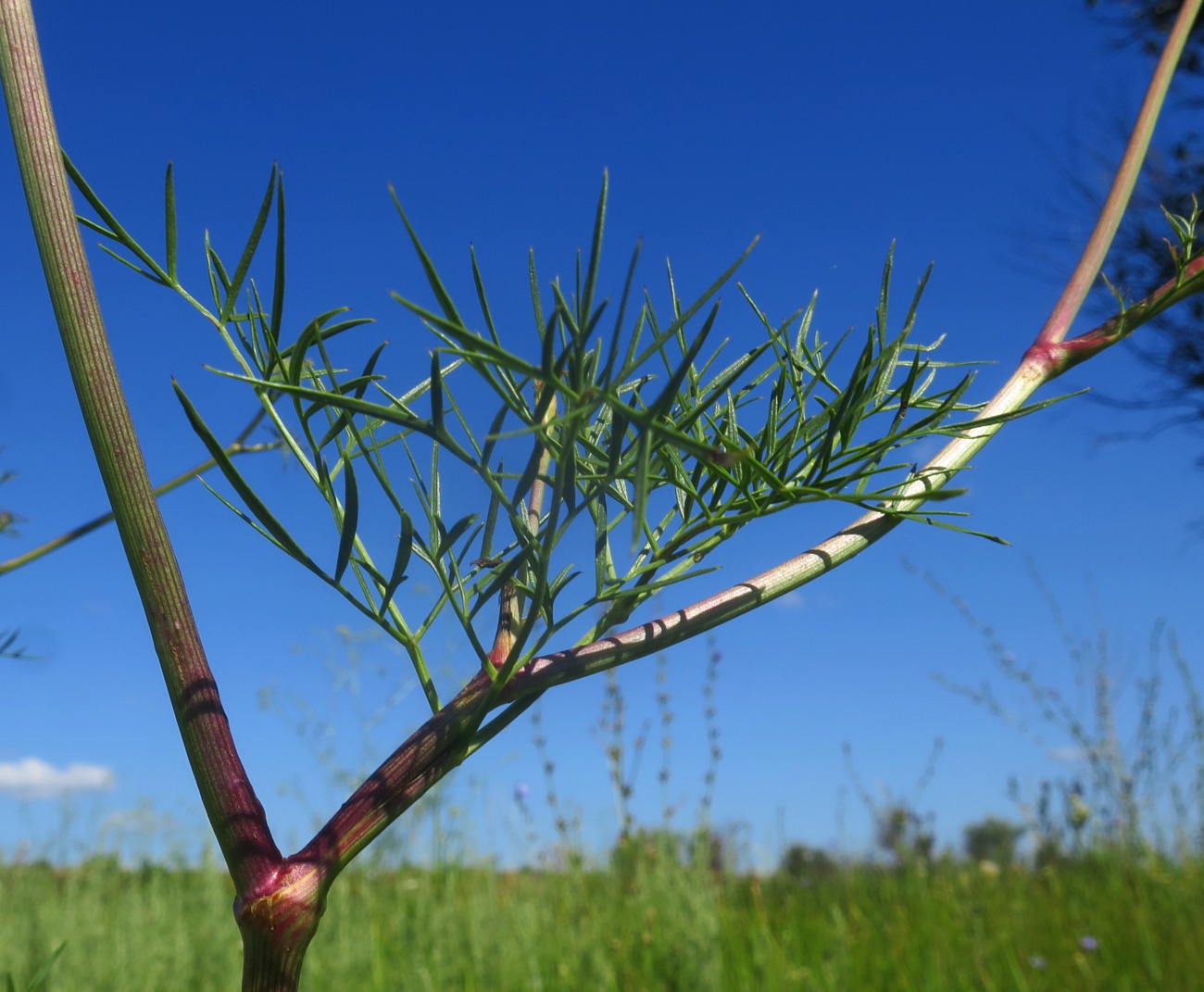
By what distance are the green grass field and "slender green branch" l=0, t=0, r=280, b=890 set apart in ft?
3.62

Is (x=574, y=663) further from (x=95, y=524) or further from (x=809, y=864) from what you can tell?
(x=809, y=864)

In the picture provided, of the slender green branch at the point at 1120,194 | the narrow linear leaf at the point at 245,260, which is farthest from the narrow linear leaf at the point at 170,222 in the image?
the slender green branch at the point at 1120,194

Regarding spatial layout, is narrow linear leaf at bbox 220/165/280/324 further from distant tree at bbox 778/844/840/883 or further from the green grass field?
distant tree at bbox 778/844/840/883

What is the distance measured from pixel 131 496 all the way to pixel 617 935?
1917mm

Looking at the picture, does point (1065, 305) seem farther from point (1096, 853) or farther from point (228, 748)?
point (1096, 853)

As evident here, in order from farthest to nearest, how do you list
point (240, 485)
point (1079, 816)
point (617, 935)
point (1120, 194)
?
1. point (1079, 816)
2. point (617, 935)
3. point (1120, 194)
4. point (240, 485)

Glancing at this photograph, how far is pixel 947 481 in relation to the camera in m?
0.35

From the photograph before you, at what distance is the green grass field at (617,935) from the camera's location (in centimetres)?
149

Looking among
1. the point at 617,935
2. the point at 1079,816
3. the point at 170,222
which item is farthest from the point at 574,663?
the point at 1079,816

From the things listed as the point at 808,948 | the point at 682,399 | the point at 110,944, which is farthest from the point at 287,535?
the point at 808,948

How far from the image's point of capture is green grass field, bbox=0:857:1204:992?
1.49 m

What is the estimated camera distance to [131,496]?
280 mm

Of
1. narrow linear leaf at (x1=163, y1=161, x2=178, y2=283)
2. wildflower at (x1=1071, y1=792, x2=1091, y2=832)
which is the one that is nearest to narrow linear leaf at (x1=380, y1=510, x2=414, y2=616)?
narrow linear leaf at (x1=163, y1=161, x2=178, y2=283)

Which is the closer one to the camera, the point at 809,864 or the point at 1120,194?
the point at 1120,194
